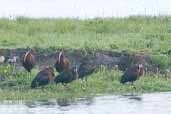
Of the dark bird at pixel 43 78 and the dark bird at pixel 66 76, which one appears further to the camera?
the dark bird at pixel 66 76

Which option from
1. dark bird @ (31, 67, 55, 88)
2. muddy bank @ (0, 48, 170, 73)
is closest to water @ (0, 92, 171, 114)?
dark bird @ (31, 67, 55, 88)

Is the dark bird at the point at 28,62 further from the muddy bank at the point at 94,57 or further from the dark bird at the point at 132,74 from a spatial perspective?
the dark bird at the point at 132,74

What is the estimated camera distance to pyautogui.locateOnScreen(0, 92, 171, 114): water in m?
17.3

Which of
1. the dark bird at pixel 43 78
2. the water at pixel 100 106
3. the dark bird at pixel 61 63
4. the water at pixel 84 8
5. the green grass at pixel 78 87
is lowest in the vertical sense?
the water at pixel 100 106

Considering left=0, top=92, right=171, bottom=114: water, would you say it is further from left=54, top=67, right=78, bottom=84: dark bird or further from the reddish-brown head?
the reddish-brown head

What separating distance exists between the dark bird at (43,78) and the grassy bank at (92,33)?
2966 mm

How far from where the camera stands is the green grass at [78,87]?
19.1 m

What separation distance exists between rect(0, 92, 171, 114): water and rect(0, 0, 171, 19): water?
1082cm

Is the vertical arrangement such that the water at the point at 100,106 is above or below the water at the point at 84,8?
below

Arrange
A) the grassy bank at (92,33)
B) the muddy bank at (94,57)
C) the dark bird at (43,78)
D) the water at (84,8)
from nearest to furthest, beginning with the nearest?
the dark bird at (43,78), the muddy bank at (94,57), the grassy bank at (92,33), the water at (84,8)

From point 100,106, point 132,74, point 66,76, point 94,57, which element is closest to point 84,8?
point 94,57

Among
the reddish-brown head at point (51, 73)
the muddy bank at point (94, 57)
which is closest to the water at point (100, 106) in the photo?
the reddish-brown head at point (51, 73)

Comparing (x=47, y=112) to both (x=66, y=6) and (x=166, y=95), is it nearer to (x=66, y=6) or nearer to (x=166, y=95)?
(x=166, y=95)

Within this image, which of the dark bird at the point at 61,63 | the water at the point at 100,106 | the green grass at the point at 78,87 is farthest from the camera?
the dark bird at the point at 61,63
